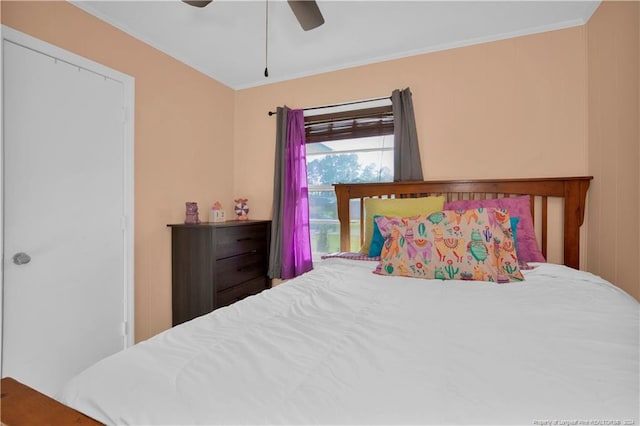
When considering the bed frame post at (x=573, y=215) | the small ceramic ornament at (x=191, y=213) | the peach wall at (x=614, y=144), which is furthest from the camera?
the small ceramic ornament at (x=191, y=213)

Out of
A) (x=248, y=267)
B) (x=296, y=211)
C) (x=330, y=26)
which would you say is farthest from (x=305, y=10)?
(x=248, y=267)

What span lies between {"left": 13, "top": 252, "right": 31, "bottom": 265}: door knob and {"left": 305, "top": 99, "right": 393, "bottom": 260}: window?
6.87 ft

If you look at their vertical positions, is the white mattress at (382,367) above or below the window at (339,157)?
below

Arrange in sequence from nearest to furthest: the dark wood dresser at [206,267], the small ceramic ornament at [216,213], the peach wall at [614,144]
Answer: the peach wall at [614,144]
the dark wood dresser at [206,267]
the small ceramic ornament at [216,213]

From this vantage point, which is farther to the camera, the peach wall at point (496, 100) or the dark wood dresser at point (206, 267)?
the dark wood dresser at point (206, 267)

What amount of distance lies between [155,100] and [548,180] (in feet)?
9.69

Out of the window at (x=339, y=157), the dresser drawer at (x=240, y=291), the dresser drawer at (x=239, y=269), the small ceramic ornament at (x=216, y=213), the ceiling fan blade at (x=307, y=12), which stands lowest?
the dresser drawer at (x=240, y=291)

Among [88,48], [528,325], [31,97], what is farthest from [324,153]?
[528,325]

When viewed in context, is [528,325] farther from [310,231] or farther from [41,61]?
[41,61]

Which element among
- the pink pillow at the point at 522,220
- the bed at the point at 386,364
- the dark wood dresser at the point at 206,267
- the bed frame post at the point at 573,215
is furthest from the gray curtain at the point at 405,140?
the dark wood dresser at the point at 206,267

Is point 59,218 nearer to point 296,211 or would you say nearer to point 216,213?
point 216,213

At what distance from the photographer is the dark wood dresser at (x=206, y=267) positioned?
2473 mm

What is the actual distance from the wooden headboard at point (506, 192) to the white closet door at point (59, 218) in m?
1.76

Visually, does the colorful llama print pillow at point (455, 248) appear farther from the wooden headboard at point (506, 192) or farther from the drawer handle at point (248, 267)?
the drawer handle at point (248, 267)
